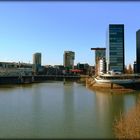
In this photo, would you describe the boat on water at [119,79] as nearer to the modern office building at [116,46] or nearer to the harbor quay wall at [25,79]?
the modern office building at [116,46]

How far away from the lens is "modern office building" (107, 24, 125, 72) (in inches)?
2375

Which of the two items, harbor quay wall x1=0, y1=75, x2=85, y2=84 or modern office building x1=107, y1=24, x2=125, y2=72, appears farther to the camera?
harbor quay wall x1=0, y1=75, x2=85, y2=84

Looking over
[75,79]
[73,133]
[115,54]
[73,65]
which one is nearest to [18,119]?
[73,133]

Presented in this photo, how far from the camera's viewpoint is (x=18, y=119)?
1706 centimetres

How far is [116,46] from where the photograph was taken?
6078 cm

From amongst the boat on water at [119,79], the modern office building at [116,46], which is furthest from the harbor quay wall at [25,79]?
the boat on water at [119,79]

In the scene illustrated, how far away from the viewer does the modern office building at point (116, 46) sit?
6031 cm

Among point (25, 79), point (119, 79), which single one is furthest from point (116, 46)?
point (25, 79)

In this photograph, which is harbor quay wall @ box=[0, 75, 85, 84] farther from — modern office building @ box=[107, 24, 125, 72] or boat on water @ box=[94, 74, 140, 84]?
boat on water @ box=[94, 74, 140, 84]

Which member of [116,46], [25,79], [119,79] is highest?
[116,46]

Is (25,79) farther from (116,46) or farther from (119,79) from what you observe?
(119,79)

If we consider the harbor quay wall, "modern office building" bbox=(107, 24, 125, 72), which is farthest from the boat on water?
the harbor quay wall

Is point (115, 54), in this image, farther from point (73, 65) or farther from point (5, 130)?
point (73, 65)

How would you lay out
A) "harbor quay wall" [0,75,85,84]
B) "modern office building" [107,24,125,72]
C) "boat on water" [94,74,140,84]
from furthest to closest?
"harbor quay wall" [0,75,85,84] → "modern office building" [107,24,125,72] → "boat on water" [94,74,140,84]
